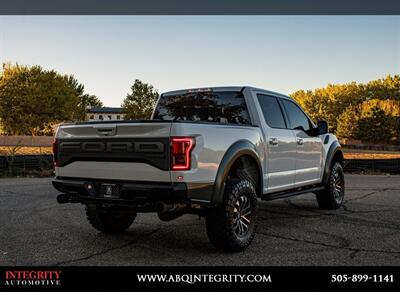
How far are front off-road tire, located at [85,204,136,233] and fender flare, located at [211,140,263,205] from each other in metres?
1.54

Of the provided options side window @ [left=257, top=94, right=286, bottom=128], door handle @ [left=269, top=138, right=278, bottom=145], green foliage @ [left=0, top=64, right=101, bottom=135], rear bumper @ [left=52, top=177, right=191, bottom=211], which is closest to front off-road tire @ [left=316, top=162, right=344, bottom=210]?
side window @ [left=257, top=94, right=286, bottom=128]

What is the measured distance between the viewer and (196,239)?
5875 millimetres

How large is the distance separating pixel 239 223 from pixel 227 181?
1.71ft

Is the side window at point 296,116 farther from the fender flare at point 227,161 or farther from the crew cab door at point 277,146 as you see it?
the fender flare at point 227,161

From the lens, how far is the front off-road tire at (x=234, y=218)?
16.2ft

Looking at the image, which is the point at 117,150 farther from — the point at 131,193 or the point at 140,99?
the point at 140,99

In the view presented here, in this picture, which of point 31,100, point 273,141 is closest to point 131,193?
point 273,141

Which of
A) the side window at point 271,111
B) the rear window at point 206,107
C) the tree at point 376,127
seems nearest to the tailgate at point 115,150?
the rear window at point 206,107

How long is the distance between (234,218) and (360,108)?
257 ft

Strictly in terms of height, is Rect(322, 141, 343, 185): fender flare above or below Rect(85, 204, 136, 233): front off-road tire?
above

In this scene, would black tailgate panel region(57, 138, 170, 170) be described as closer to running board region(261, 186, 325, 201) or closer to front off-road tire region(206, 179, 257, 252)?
front off-road tire region(206, 179, 257, 252)

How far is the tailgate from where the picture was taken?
4.57 m
